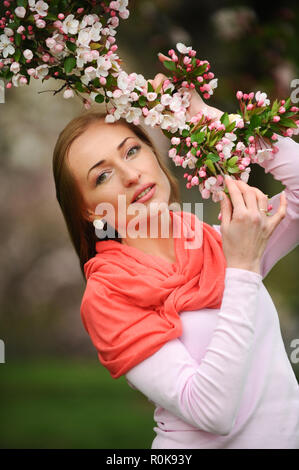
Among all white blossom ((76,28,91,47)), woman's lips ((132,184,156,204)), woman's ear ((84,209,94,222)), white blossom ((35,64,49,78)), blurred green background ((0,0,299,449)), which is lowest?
blurred green background ((0,0,299,449))

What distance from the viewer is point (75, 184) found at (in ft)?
5.76

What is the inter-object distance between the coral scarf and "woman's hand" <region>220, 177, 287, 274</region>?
0.66ft

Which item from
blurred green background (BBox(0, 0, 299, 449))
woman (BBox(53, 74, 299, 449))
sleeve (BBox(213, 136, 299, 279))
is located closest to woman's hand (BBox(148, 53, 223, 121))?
woman (BBox(53, 74, 299, 449))

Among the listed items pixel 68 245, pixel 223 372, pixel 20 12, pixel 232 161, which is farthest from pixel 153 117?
pixel 68 245

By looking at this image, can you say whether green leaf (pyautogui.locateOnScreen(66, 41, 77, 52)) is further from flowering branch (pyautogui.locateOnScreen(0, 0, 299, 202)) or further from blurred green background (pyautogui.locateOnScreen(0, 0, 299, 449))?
blurred green background (pyautogui.locateOnScreen(0, 0, 299, 449))

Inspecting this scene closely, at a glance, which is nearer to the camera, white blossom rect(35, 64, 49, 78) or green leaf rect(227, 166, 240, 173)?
green leaf rect(227, 166, 240, 173)

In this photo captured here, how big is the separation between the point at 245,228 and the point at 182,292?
0.29m

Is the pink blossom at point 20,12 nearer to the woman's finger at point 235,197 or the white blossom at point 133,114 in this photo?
the white blossom at point 133,114

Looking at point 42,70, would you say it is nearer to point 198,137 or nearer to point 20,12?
point 20,12

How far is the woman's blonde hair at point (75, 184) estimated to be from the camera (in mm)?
1761

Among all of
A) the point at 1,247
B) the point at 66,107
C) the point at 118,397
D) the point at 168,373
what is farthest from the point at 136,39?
the point at 168,373

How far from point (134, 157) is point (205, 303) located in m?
0.48

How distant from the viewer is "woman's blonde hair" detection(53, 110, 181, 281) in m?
1.76

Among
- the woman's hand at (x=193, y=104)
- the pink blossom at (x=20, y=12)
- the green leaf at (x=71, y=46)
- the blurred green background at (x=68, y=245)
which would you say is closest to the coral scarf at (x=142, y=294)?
the woman's hand at (x=193, y=104)
